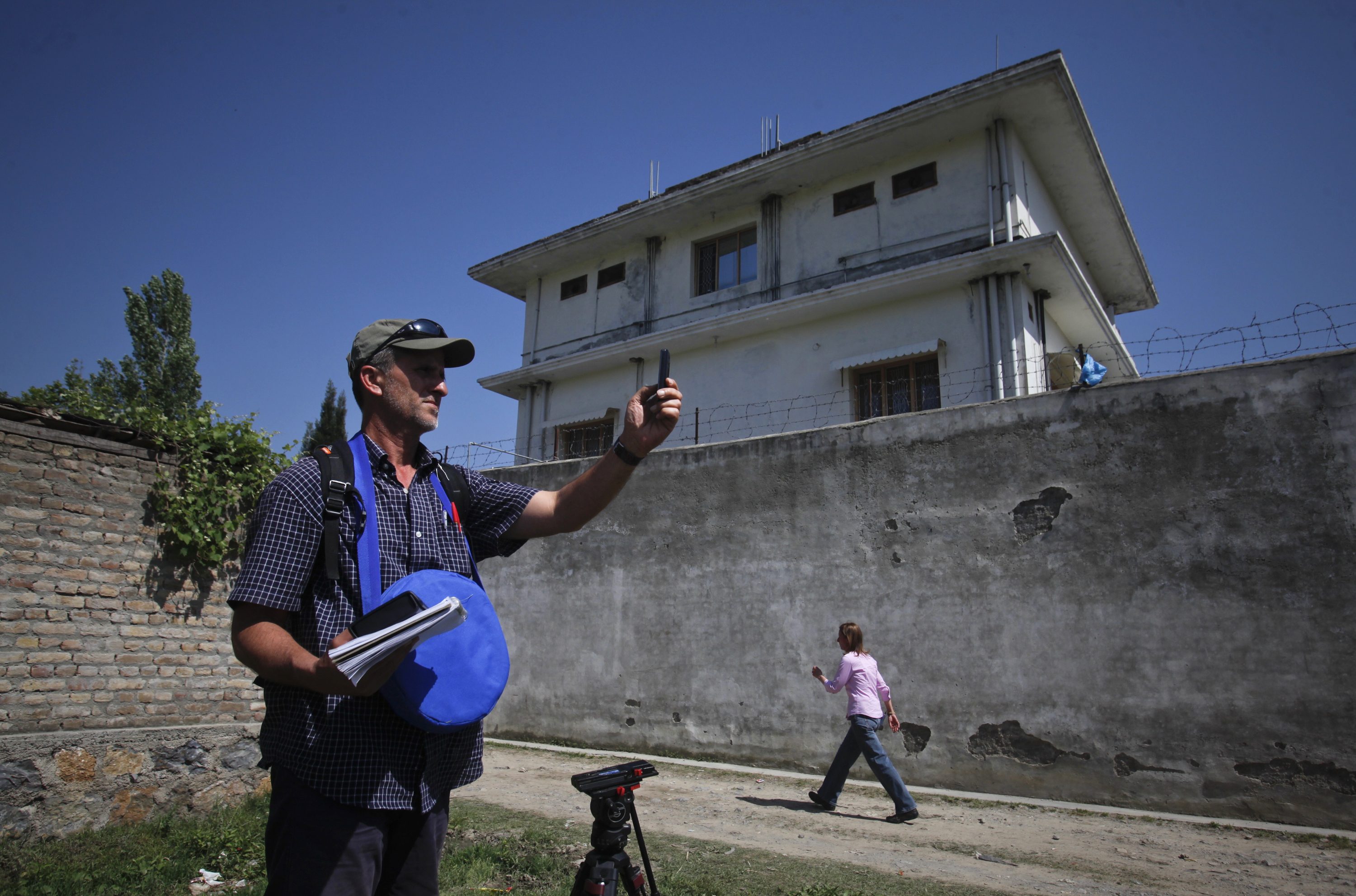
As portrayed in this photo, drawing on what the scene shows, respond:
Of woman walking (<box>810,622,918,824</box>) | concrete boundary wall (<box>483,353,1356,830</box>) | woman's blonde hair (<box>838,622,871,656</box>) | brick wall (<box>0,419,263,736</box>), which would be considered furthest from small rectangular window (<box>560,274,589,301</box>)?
woman walking (<box>810,622,918,824</box>)

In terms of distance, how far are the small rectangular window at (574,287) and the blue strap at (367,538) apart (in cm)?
1722

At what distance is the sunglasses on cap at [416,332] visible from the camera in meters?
2.28

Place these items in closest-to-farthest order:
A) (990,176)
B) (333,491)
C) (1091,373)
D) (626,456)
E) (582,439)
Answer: (333,491), (626,456), (1091,373), (990,176), (582,439)

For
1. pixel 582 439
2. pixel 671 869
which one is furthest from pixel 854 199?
pixel 671 869

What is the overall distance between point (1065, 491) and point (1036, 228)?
7.74 meters

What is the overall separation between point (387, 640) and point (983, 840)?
6062mm

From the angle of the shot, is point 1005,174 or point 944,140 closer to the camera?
point 1005,174

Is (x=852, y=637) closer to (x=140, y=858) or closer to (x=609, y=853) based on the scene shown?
(x=609, y=853)

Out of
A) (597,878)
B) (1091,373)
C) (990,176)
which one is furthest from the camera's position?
(990,176)

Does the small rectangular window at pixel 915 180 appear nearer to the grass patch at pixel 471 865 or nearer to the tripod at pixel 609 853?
the grass patch at pixel 471 865

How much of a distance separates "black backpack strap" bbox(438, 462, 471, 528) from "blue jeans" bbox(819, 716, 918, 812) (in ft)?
18.3

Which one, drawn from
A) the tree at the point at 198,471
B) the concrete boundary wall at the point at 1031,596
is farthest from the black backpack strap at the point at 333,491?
the concrete boundary wall at the point at 1031,596

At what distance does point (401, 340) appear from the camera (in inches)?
89.9

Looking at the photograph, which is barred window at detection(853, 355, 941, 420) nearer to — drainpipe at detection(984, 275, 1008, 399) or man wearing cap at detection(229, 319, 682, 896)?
drainpipe at detection(984, 275, 1008, 399)
